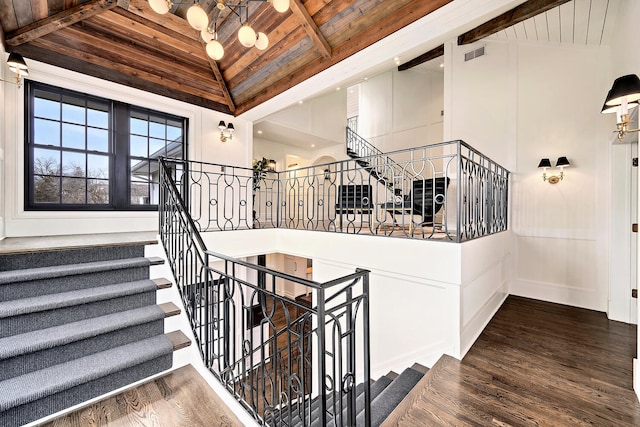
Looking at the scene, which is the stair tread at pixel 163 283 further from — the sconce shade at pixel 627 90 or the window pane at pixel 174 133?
the sconce shade at pixel 627 90

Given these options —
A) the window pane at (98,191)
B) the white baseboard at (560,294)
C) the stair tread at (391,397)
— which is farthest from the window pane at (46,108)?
the white baseboard at (560,294)

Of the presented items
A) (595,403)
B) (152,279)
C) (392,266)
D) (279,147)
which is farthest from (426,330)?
(279,147)

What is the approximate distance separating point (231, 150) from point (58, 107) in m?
2.54

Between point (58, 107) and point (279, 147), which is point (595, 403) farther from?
point (279, 147)

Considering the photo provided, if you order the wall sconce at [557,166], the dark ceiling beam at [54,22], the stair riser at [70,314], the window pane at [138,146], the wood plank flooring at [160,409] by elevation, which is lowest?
the wood plank flooring at [160,409]

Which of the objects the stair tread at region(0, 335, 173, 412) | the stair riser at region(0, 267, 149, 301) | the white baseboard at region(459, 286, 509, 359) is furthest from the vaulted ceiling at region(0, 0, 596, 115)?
the white baseboard at region(459, 286, 509, 359)

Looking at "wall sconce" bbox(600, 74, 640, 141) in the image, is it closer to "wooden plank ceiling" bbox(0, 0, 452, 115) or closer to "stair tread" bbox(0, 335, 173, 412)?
"wooden plank ceiling" bbox(0, 0, 452, 115)

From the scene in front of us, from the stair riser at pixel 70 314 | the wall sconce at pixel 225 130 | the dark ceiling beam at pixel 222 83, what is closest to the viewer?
the stair riser at pixel 70 314

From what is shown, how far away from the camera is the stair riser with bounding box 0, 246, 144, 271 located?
7.52 ft

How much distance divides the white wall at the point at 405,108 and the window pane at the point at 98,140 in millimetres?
6239

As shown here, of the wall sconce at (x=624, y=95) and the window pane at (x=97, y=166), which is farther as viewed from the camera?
the window pane at (x=97, y=166)

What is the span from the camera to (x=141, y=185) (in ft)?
15.0

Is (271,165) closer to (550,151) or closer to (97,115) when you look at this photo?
(97,115)

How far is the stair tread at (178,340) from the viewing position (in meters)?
2.27
